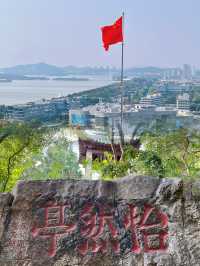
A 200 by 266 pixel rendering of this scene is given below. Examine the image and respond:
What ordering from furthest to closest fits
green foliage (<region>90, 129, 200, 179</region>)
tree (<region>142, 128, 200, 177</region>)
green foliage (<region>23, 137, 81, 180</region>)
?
1. green foliage (<region>23, 137, 81, 180</region>)
2. tree (<region>142, 128, 200, 177</region>)
3. green foliage (<region>90, 129, 200, 179</region>)

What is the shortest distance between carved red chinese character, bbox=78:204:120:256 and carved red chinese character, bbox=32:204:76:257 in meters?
0.10

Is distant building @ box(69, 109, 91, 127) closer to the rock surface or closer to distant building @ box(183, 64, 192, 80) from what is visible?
the rock surface

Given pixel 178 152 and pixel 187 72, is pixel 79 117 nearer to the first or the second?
pixel 178 152

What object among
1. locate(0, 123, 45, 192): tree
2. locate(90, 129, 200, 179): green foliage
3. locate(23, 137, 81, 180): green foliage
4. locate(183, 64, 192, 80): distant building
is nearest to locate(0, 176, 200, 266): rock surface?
locate(90, 129, 200, 179): green foliage

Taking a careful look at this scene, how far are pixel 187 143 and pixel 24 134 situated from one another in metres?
3.75

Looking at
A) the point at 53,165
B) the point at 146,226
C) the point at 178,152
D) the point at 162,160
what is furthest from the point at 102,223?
the point at 178,152

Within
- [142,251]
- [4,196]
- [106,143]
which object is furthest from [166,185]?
[106,143]

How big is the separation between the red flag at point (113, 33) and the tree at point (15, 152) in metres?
2.93

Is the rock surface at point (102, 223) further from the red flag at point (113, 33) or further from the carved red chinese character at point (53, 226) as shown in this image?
the red flag at point (113, 33)

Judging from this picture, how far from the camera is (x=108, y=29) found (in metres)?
11.8

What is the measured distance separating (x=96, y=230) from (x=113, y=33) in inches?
350

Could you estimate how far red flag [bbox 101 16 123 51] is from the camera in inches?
457

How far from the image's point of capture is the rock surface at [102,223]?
3369 millimetres

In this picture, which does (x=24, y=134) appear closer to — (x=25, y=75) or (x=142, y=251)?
(x=142, y=251)
